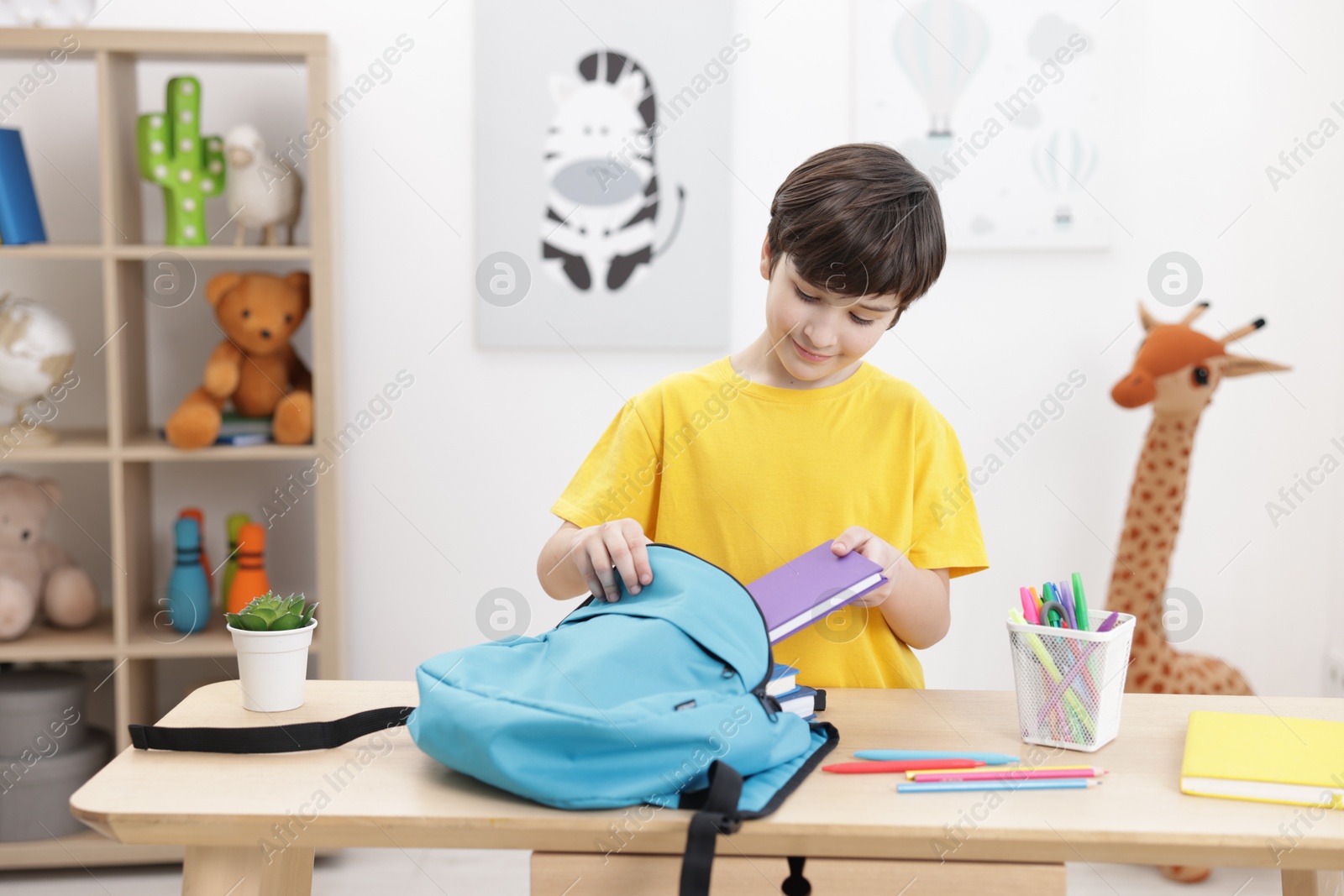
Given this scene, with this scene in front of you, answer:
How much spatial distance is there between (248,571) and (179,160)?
81 cm

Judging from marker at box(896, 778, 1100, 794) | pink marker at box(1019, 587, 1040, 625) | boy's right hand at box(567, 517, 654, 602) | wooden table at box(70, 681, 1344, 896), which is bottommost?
wooden table at box(70, 681, 1344, 896)

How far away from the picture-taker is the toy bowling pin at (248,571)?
215 cm

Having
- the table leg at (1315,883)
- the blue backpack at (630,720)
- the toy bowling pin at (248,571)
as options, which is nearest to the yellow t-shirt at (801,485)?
the blue backpack at (630,720)

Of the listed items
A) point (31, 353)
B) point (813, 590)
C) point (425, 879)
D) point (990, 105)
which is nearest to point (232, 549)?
point (31, 353)

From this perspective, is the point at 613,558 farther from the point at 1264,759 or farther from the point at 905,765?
the point at 1264,759

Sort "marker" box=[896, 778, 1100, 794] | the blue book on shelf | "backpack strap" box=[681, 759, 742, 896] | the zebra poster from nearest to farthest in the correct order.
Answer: "backpack strap" box=[681, 759, 742, 896] < "marker" box=[896, 778, 1100, 794] < the blue book on shelf < the zebra poster

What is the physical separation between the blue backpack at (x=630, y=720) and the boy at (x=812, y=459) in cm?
24

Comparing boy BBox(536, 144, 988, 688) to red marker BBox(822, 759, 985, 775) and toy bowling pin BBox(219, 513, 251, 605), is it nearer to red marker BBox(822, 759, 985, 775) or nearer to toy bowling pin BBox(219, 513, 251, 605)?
red marker BBox(822, 759, 985, 775)

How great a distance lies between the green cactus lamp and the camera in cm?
205

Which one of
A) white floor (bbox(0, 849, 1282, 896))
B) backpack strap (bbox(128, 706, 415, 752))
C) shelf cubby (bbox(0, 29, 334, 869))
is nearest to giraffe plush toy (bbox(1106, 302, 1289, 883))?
white floor (bbox(0, 849, 1282, 896))

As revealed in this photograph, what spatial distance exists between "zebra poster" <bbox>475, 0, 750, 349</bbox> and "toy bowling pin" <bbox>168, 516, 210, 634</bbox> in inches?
27.9

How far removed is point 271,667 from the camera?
982mm

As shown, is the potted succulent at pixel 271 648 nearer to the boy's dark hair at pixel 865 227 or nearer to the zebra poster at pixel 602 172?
the boy's dark hair at pixel 865 227

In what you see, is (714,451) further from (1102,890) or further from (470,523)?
(1102,890)
